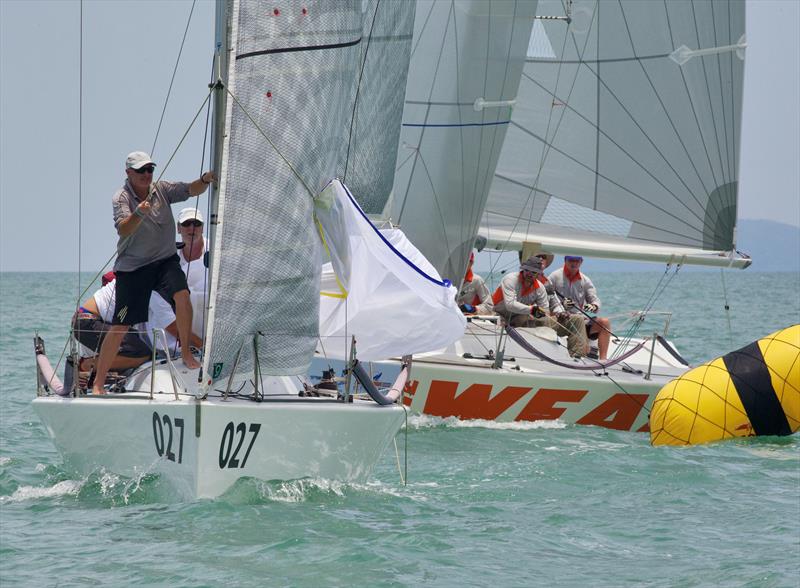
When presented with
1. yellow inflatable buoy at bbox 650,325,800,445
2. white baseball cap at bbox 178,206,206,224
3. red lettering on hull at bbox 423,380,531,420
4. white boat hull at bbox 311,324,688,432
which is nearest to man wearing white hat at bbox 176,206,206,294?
white baseball cap at bbox 178,206,206,224

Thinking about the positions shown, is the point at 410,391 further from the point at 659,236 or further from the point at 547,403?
the point at 659,236

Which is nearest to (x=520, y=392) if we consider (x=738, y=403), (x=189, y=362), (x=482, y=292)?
(x=738, y=403)

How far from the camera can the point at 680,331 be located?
84.9 ft

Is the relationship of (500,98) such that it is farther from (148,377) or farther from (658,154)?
(148,377)

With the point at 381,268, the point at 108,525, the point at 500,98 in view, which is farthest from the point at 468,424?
the point at 108,525

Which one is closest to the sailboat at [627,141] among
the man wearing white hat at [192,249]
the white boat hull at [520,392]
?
the white boat hull at [520,392]

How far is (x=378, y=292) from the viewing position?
7062 millimetres

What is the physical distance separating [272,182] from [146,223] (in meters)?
0.92

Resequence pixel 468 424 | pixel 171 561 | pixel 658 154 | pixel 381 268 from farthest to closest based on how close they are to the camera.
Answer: pixel 658 154 → pixel 468 424 → pixel 381 268 → pixel 171 561

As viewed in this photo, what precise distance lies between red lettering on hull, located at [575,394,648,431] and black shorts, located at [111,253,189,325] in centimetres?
479

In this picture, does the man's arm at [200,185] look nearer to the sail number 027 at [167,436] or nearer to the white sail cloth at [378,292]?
the white sail cloth at [378,292]

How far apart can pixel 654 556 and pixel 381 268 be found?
2.06 metres

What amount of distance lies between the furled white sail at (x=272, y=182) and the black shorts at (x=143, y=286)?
0.79m

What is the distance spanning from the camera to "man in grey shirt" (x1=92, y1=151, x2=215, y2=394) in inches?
280
